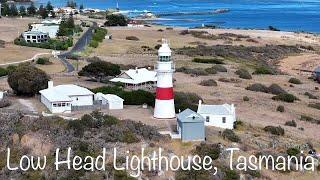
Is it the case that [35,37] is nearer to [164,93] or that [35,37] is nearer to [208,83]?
[208,83]

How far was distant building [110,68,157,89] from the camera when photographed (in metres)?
43.5

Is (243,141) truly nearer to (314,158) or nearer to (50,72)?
(314,158)

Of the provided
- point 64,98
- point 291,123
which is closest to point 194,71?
point 291,123

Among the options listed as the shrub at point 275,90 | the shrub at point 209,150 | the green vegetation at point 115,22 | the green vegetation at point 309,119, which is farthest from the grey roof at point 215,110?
the green vegetation at point 115,22

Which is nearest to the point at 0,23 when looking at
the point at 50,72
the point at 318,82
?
the point at 50,72

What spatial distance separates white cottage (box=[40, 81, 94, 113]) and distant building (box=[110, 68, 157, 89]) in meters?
7.80

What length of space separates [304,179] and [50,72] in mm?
29125

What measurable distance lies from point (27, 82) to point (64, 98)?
17.1 feet

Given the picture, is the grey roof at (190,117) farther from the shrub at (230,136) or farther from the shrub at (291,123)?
the shrub at (291,123)

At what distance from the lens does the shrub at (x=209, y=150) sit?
1065 inches

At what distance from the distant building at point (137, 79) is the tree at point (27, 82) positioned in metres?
6.86

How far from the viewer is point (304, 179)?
26938 millimetres

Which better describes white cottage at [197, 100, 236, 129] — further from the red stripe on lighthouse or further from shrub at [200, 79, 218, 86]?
shrub at [200, 79, 218, 86]

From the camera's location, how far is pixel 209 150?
27.2m
